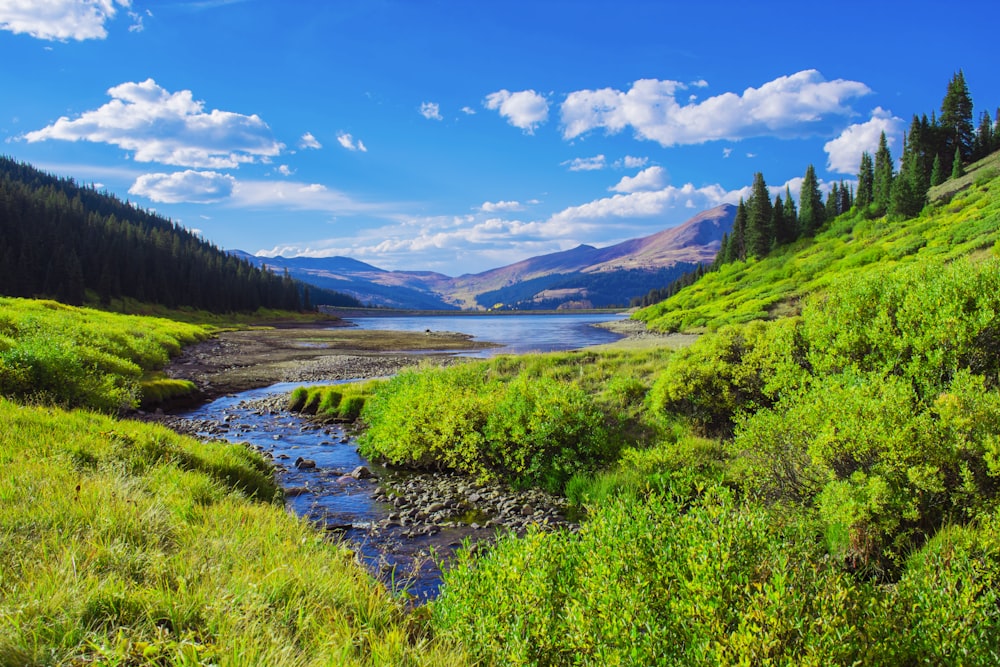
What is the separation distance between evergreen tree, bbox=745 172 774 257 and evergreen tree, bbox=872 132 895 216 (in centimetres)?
1581

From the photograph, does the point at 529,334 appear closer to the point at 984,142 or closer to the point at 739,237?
the point at 739,237

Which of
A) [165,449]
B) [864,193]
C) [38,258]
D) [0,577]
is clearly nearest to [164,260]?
[38,258]

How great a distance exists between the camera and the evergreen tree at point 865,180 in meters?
102

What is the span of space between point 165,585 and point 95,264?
119 m

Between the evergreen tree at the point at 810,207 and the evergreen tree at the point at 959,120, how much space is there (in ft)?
68.3

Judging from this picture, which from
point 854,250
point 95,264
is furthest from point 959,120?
point 95,264

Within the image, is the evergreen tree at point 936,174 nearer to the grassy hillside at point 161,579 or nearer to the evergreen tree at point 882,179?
the evergreen tree at point 882,179

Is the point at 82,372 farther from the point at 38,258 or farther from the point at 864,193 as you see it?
the point at 864,193

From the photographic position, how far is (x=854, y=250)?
207 feet


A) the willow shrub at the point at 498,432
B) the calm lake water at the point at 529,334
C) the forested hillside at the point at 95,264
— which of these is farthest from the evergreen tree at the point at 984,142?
the forested hillside at the point at 95,264

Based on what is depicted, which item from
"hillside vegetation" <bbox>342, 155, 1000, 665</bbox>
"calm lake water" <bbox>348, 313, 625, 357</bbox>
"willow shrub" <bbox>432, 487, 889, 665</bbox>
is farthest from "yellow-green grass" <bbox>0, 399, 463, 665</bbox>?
"calm lake water" <bbox>348, 313, 625, 357</bbox>

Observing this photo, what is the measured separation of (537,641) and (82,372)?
18642 mm

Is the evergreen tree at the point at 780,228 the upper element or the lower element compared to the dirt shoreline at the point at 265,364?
upper

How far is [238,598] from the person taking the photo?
4.40 m
